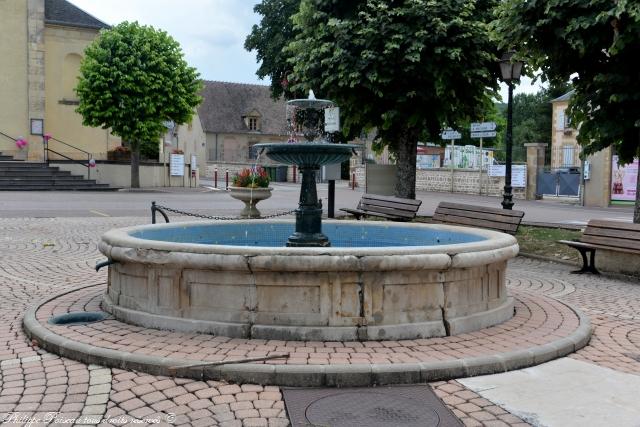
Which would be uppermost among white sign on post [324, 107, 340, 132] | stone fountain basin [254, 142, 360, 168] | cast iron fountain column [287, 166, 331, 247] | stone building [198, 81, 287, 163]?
stone building [198, 81, 287, 163]

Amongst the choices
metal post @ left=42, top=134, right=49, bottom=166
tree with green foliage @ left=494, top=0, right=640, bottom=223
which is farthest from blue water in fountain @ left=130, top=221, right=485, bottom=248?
metal post @ left=42, top=134, right=49, bottom=166

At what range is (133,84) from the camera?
1256 inches

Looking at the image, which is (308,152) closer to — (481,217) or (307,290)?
(307,290)

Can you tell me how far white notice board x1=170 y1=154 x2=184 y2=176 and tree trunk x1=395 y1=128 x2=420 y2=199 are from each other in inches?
882

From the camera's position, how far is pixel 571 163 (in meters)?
40.3

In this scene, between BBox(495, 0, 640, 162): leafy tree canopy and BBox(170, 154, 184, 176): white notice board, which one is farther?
BBox(170, 154, 184, 176): white notice board

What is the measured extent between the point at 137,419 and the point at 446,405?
2019 mm

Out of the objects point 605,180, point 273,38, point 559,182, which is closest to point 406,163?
point 605,180

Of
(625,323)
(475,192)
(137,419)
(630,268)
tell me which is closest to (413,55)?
(630,268)

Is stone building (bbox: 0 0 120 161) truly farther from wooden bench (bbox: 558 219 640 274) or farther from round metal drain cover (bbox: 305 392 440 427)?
round metal drain cover (bbox: 305 392 440 427)

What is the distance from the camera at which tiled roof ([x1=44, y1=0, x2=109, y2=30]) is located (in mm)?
37875

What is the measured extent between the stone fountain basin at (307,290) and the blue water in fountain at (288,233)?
246cm

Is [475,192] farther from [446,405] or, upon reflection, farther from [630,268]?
[446,405]

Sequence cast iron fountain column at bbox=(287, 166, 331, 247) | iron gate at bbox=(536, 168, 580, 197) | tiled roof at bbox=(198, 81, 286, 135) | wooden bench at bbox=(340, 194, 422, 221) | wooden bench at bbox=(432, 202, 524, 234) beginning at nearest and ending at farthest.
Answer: cast iron fountain column at bbox=(287, 166, 331, 247) → wooden bench at bbox=(432, 202, 524, 234) → wooden bench at bbox=(340, 194, 422, 221) → iron gate at bbox=(536, 168, 580, 197) → tiled roof at bbox=(198, 81, 286, 135)
